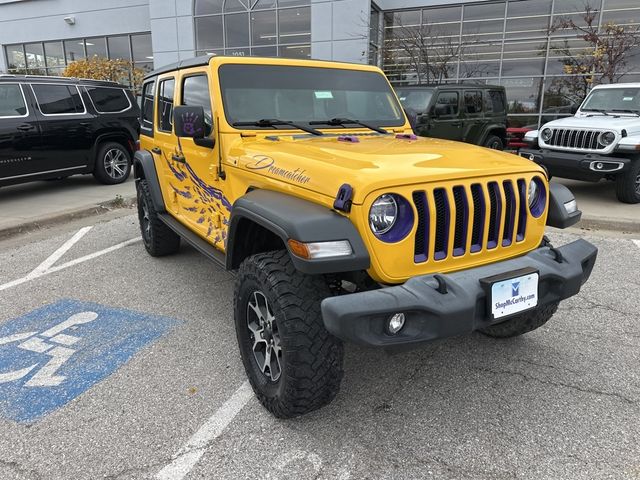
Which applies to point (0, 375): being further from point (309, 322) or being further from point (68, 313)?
point (309, 322)

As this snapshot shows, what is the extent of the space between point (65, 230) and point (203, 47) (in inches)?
516

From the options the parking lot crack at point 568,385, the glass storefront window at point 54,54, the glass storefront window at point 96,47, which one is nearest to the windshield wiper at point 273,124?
the parking lot crack at point 568,385

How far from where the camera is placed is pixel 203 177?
12.0 ft

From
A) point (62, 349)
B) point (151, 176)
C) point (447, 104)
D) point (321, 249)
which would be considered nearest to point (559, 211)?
point (321, 249)

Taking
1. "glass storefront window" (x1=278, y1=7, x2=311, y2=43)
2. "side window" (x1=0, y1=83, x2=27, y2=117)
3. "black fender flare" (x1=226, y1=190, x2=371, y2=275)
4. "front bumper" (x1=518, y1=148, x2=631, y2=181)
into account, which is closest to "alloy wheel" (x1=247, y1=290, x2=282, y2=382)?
"black fender flare" (x1=226, y1=190, x2=371, y2=275)

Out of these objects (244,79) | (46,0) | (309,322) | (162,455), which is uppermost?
(46,0)

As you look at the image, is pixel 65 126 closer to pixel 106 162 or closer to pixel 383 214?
pixel 106 162

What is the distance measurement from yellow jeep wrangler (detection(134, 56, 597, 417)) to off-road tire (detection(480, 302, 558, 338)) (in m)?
0.01

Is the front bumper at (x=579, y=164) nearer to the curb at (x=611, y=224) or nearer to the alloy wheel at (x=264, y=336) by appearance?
the curb at (x=611, y=224)

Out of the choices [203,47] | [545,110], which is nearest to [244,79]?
[545,110]

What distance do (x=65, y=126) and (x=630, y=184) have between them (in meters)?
9.01

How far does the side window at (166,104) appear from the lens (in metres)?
4.23

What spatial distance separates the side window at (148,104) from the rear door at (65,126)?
3.54 m

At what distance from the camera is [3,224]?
6438 millimetres
